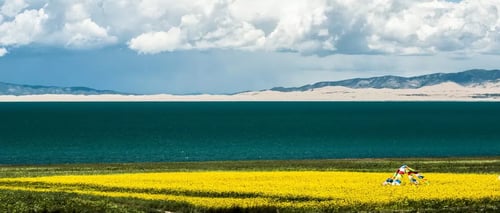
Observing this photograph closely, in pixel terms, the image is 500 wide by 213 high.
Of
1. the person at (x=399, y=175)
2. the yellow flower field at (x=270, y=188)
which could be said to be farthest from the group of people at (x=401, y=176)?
the yellow flower field at (x=270, y=188)

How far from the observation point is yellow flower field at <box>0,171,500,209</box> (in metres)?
39.6

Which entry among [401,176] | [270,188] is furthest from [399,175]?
[270,188]

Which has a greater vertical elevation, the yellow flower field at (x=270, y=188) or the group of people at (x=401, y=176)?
the group of people at (x=401, y=176)

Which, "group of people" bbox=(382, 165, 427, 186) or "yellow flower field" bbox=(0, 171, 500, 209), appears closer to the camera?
"yellow flower field" bbox=(0, 171, 500, 209)

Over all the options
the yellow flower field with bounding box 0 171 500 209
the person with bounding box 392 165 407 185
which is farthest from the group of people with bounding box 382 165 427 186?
the yellow flower field with bounding box 0 171 500 209

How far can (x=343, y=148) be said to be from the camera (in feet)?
390

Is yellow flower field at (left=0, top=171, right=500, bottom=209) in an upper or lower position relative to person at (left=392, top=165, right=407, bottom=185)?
lower

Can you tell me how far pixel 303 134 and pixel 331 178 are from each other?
107 m

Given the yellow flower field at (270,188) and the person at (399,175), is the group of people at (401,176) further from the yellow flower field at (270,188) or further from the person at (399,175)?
the yellow flower field at (270,188)

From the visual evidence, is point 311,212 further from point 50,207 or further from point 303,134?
point 303,134

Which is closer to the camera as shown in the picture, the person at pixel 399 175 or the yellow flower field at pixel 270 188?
the yellow flower field at pixel 270 188

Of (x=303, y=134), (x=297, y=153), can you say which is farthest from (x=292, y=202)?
(x=303, y=134)

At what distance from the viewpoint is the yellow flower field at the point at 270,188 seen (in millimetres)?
39594

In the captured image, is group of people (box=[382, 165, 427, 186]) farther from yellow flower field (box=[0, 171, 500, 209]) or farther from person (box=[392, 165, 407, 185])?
yellow flower field (box=[0, 171, 500, 209])
